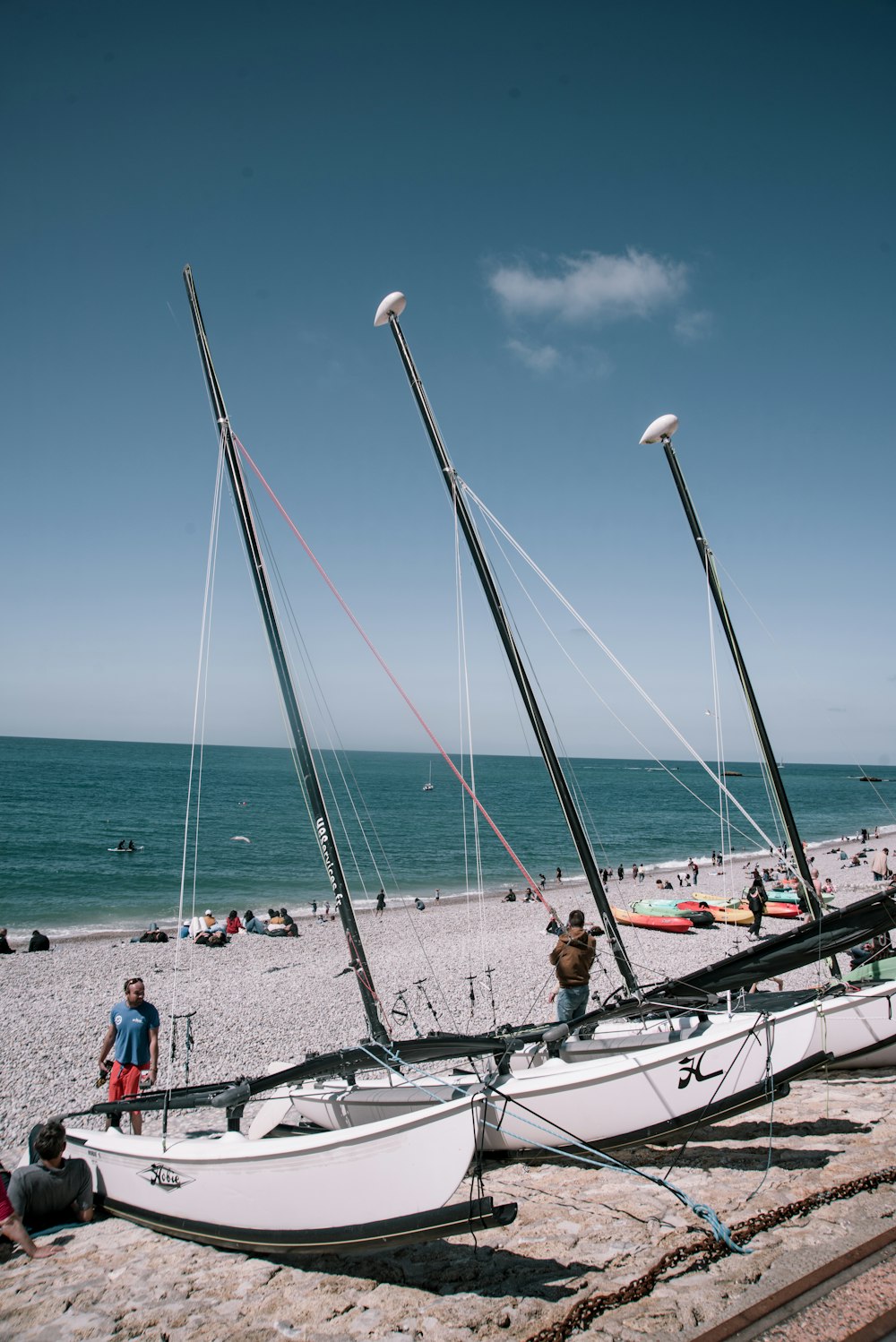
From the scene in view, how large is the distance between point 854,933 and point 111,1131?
870 centimetres

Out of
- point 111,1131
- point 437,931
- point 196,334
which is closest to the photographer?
point 111,1131

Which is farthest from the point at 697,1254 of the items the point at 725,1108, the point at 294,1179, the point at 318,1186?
the point at 294,1179

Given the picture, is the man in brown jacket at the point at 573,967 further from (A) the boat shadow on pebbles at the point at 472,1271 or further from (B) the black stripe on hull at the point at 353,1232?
(B) the black stripe on hull at the point at 353,1232

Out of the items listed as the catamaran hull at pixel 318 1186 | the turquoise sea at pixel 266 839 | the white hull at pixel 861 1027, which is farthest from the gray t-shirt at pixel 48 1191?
the turquoise sea at pixel 266 839

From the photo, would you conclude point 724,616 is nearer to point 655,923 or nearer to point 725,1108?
point 725,1108

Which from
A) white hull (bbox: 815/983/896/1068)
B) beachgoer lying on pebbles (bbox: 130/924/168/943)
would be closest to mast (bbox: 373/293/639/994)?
white hull (bbox: 815/983/896/1068)

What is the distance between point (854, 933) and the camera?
8.29 m

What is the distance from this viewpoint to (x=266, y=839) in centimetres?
6072

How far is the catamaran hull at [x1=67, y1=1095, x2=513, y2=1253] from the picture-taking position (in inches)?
214

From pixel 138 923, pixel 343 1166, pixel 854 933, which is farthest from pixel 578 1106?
pixel 138 923

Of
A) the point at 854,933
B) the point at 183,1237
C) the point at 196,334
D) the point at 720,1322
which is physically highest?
the point at 196,334

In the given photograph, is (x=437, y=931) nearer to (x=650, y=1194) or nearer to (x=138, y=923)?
(x=138, y=923)

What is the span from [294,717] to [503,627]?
4.39 m

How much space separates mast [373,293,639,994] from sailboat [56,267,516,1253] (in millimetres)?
4251
